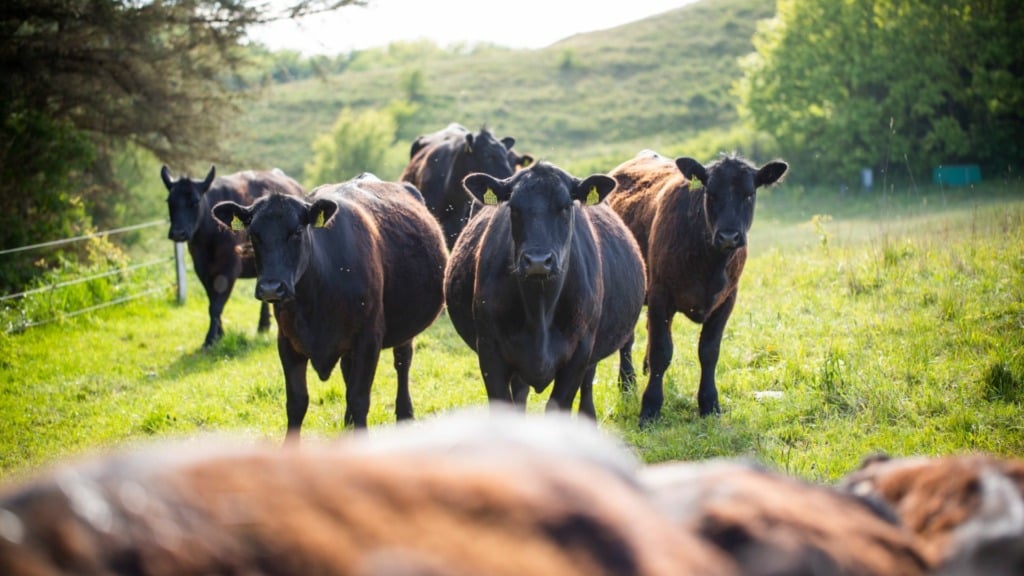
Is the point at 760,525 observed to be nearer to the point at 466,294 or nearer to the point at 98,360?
the point at 466,294

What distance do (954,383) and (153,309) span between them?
1229 cm

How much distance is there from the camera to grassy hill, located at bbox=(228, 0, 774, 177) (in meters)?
48.0

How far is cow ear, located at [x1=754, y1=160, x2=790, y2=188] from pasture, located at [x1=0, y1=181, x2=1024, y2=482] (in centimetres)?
171

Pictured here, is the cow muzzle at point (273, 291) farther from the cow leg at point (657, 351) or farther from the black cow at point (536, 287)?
the cow leg at point (657, 351)

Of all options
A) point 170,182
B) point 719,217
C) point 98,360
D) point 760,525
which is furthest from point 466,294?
point 170,182

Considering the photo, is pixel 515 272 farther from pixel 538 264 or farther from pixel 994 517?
pixel 994 517

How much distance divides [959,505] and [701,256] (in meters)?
6.57

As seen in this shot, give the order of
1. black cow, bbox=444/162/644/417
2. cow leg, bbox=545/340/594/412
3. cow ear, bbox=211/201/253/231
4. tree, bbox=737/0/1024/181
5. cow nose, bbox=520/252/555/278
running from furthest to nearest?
tree, bbox=737/0/1024/181
cow ear, bbox=211/201/253/231
cow leg, bbox=545/340/594/412
black cow, bbox=444/162/644/417
cow nose, bbox=520/252/555/278

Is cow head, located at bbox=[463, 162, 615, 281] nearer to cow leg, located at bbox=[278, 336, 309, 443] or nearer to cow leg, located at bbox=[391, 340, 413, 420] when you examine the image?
cow leg, located at bbox=[278, 336, 309, 443]

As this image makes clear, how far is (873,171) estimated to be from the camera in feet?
120

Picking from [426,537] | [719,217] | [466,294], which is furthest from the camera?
[719,217]

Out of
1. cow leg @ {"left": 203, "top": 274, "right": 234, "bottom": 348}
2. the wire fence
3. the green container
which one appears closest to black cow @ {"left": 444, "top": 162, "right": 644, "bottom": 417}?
cow leg @ {"left": 203, "top": 274, "right": 234, "bottom": 348}

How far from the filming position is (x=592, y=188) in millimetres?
7105

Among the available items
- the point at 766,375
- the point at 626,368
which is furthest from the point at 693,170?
the point at 626,368
